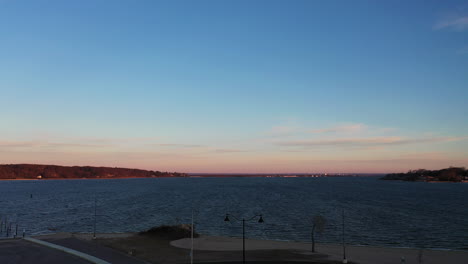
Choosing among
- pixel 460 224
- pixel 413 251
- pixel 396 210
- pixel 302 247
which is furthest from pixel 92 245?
pixel 396 210

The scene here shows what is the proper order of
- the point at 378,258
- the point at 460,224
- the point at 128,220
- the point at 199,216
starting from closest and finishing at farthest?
the point at 378,258 → the point at 460,224 → the point at 128,220 → the point at 199,216

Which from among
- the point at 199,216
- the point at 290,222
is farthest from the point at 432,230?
the point at 199,216

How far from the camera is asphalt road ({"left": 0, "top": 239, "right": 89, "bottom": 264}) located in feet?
113

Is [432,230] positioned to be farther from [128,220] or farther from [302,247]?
[128,220]

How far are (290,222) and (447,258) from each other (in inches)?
1460

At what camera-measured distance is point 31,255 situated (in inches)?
1467

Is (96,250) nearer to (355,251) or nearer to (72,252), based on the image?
(72,252)

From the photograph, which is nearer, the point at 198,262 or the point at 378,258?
the point at 198,262

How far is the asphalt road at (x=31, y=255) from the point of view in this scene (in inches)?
1351

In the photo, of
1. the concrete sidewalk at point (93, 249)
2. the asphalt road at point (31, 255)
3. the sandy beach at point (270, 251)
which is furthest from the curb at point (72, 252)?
the sandy beach at point (270, 251)

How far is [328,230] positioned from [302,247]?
22197 millimetres

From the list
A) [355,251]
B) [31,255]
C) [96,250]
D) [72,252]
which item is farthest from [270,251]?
[31,255]

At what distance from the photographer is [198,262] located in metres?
35.2

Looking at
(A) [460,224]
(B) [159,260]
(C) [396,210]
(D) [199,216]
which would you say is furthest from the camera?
(C) [396,210]
